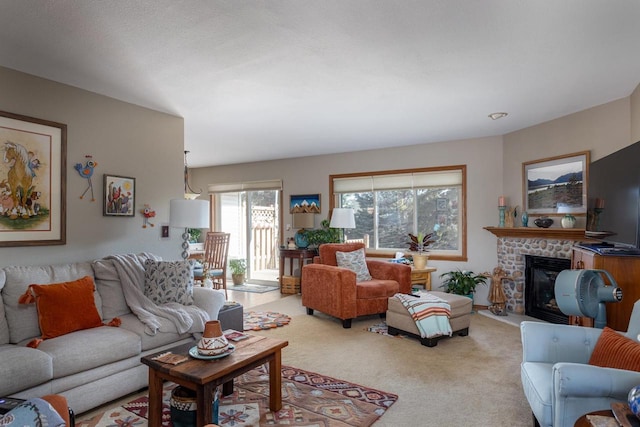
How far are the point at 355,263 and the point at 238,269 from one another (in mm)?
3262

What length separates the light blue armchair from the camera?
1.52 meters

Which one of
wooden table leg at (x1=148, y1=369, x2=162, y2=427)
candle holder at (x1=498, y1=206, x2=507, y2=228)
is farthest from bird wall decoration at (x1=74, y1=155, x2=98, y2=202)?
candle holder at (x1=498, y1=206, x2=507, y2=228)

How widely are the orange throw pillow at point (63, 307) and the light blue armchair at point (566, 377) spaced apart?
9.34ft

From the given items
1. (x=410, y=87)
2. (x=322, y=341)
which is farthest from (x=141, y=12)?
(x=322, y=341)

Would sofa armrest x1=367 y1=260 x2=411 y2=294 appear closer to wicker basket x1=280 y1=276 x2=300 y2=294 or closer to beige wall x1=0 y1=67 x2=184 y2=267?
wicker basket x1=280 y1=276 x2=300 y2=294

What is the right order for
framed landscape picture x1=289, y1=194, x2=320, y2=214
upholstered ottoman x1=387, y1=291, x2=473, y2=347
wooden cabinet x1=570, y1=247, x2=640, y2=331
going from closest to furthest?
wooden cabinet x1=570, y1=247, x2=640, y2=331 < upholstered ottoman x1=387, y1=291, x2=473, y2=347 < framed landscape picture x1=289, y1=194, x2=320, y2=214

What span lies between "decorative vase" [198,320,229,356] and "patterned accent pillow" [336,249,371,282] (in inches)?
106

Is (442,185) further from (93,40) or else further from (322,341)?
(93,40)

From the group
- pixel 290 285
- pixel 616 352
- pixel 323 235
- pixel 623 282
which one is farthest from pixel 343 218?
pixel 616 352

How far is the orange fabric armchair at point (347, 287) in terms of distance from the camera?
4.21 metres

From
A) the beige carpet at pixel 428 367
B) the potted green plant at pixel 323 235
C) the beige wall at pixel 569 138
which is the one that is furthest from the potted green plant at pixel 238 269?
the beige wall at pixel 569 138

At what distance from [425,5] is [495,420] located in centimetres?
244

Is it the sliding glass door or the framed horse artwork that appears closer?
the framed horse artwork

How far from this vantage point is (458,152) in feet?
17.4
